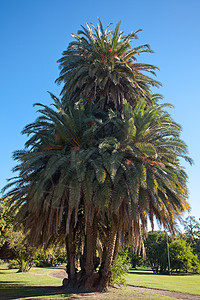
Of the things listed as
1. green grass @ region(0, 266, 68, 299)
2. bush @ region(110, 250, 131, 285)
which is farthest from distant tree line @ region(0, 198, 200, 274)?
green grass @ region(0, 266, 68, 299)

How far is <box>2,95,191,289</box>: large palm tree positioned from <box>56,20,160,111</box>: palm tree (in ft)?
7.03

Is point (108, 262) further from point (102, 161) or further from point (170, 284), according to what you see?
point (170, 284)

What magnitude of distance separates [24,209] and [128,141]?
25.5ft

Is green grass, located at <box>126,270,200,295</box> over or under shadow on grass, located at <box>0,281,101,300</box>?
under

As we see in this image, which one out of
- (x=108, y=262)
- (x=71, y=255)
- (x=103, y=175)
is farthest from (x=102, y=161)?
(x=71, y=255)

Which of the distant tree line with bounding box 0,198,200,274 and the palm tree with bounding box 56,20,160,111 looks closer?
the palm tree with bounding box 56,20,160,111

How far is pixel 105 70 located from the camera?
17.7 meters

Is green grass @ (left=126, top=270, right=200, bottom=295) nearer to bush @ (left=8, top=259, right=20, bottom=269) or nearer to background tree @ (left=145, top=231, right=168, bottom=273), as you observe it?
bush @ (left=8, top=259, right=20, bottom=269)

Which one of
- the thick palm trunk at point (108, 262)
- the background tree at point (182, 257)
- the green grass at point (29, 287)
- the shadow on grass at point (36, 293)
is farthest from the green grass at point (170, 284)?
the background tree at point (182, 257)

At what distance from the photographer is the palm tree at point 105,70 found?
1738 cm

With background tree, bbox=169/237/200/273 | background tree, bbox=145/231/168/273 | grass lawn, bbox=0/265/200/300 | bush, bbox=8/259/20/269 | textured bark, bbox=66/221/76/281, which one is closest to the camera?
grass lawn, bbox=0/265/200/300

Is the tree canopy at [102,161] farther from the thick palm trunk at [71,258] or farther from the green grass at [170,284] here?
the green grass at [170,284]

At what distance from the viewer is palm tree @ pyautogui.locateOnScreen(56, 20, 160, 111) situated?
17.4m

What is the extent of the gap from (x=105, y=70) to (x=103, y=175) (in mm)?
8640
